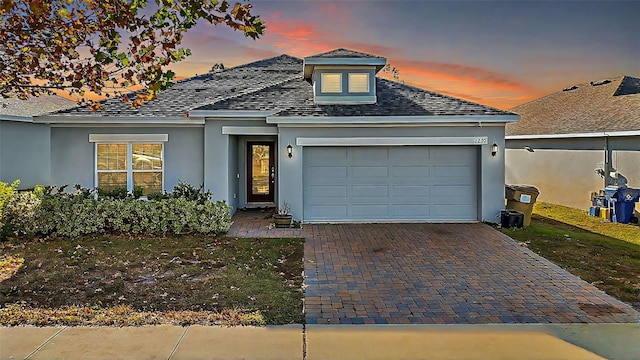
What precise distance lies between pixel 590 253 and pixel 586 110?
1086 cm

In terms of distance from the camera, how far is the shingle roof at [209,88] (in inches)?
520

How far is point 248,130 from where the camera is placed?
513 inches

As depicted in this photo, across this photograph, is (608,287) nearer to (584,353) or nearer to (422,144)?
(584,353)

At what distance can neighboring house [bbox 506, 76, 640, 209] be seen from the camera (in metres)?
14.6

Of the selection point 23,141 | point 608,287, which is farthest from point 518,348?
point 23,141

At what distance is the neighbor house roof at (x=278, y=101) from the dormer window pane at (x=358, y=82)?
0.63m

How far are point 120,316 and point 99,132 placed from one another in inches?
342

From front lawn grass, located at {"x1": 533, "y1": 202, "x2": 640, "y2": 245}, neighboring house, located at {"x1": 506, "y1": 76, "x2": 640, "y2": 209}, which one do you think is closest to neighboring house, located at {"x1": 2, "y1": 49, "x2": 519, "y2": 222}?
front lawn grass, located at {"x1": 533, "y1": 202, "x2": 640, "y2": 245}

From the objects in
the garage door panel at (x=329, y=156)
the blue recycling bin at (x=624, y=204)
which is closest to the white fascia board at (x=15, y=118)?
the garage door panel at (x=329, y=156)

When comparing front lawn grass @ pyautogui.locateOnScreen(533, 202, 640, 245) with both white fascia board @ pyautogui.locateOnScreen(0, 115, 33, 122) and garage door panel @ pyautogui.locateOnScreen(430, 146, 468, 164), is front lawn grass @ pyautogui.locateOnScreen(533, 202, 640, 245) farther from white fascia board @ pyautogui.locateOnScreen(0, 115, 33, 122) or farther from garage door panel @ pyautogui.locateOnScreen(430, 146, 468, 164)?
white fascia board @ pyautogui.locateOnScreen(0, 115, 33, 122)

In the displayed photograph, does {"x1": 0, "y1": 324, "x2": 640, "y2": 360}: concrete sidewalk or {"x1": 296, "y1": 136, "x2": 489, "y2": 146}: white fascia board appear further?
{"x1": 296, "y1": 136, "x2": 489, "y2": 146}: white fascia board

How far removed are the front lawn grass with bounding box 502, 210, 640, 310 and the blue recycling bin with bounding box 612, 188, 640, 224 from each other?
665 millimetres

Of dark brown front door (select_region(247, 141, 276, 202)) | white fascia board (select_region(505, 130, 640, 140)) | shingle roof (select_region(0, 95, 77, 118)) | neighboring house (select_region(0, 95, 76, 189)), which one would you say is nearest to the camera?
white fascia board (select_region(505, 130, 640, 140))

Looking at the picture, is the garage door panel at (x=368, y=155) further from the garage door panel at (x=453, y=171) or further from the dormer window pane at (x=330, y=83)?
the dormer window pane at (x=330, y=83)
